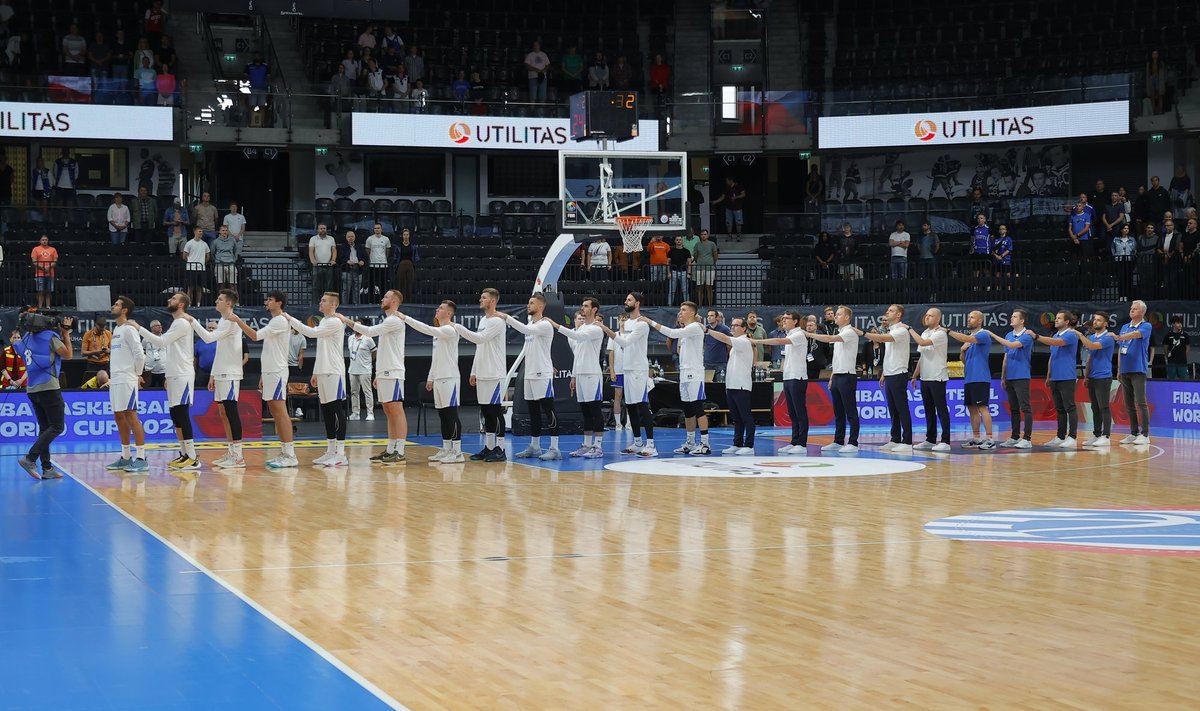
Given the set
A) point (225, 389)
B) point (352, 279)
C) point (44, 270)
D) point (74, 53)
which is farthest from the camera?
point (74, 53)

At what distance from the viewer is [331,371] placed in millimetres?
14617

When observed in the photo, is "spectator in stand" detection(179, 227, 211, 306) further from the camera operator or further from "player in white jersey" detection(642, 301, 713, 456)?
"player in white jersey" detection(642, 301, 713, 456)

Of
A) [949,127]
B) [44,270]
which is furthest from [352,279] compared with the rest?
[949,127]

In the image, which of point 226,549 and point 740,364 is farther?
point 740,364

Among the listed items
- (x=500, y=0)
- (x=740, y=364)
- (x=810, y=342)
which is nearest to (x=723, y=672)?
(x=740, y=364)

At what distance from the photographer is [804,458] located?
A: 15938 mm

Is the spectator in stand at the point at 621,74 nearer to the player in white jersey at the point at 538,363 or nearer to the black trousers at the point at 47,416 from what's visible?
the player in white jersey at the point at 538,363

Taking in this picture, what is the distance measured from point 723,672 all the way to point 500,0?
2894 cm

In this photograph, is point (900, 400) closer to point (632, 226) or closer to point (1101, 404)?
point (1101, 404)

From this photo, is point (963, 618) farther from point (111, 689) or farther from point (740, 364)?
point (740, 364)

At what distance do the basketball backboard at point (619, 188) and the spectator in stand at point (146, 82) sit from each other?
36.4 feet

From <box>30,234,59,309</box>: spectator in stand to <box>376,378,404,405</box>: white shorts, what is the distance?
33.4ft

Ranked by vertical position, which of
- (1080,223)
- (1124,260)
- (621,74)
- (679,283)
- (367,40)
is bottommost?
(679,283)

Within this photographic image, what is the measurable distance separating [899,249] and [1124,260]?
4435mm
